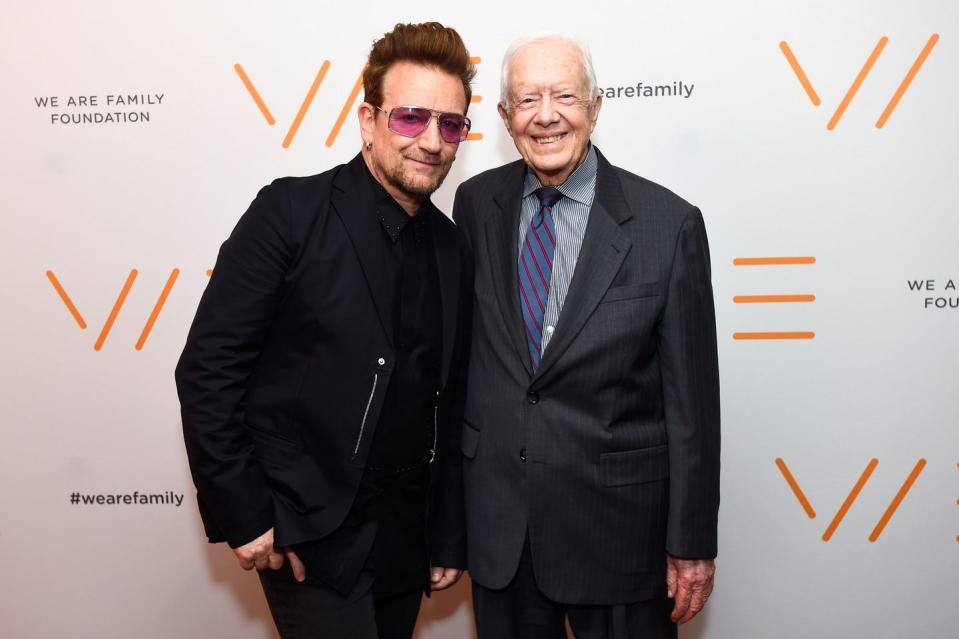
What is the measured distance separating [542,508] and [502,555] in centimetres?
14

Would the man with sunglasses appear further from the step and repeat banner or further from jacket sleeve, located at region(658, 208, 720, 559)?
the step and repeat banner

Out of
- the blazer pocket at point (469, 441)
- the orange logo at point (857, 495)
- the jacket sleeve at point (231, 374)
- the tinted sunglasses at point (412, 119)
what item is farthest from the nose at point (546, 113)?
the orange logo at point (857, 495)

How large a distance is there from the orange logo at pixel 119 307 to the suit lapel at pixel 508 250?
1136 millimetres

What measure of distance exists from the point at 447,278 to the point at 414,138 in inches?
11.9

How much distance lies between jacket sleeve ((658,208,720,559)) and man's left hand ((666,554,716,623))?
1.7 inches

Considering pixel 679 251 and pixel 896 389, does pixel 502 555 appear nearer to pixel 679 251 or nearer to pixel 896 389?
pixel 679 251

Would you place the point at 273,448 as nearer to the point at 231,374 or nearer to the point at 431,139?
the point at 231,374

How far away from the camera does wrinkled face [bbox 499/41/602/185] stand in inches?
66.0

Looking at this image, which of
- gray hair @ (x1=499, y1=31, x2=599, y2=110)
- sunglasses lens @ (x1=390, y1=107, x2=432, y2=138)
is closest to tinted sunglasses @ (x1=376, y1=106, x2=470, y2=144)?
sunglasses lens @ (x1=390, y1=107, x2=432, y2=138)

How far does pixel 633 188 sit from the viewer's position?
171 centimetres

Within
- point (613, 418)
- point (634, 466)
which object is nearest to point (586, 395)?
point (613, 418)

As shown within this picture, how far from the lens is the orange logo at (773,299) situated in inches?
88.0

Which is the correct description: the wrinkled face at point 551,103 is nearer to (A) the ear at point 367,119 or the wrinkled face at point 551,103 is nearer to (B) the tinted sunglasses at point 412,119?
(B) the tinted sunglasses at point 412,119

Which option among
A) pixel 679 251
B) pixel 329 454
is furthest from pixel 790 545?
pixel 329 454
